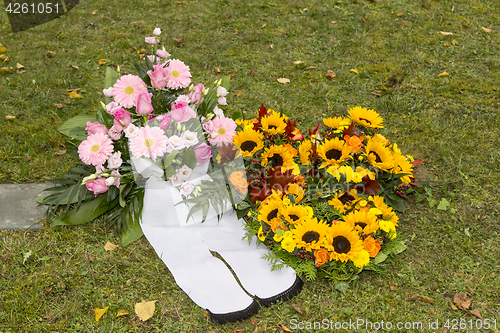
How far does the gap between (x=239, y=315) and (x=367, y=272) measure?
921mm

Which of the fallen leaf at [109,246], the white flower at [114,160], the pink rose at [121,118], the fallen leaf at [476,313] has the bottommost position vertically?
the fallen leaf at [109,246]

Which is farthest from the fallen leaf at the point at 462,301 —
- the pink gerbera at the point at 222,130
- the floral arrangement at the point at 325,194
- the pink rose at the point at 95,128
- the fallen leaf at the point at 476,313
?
the pink rose at the point at 95,128

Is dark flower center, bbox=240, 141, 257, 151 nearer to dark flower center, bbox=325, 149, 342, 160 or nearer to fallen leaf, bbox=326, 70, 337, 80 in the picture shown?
dark flower center, bbox=325, 149, 342, 160

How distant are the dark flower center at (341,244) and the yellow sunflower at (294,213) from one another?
0.23 m

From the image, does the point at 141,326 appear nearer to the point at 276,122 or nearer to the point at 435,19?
the point at 276,122

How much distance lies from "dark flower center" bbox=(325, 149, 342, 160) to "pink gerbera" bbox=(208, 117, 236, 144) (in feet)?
2.40

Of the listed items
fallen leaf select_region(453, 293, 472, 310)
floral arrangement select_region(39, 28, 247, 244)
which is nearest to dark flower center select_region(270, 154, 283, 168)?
floral arrangement select_region(39, 28, 247, 244)

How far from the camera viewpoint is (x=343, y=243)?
86.0 inches

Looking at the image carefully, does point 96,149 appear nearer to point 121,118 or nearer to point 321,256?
point 121,118

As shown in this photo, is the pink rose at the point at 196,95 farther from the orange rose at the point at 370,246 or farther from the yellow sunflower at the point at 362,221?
the orange rose at the point at 370,246

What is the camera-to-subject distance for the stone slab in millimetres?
2561

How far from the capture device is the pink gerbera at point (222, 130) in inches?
95.5

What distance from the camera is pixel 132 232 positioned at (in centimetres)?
250

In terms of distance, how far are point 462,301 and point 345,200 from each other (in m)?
0.94
